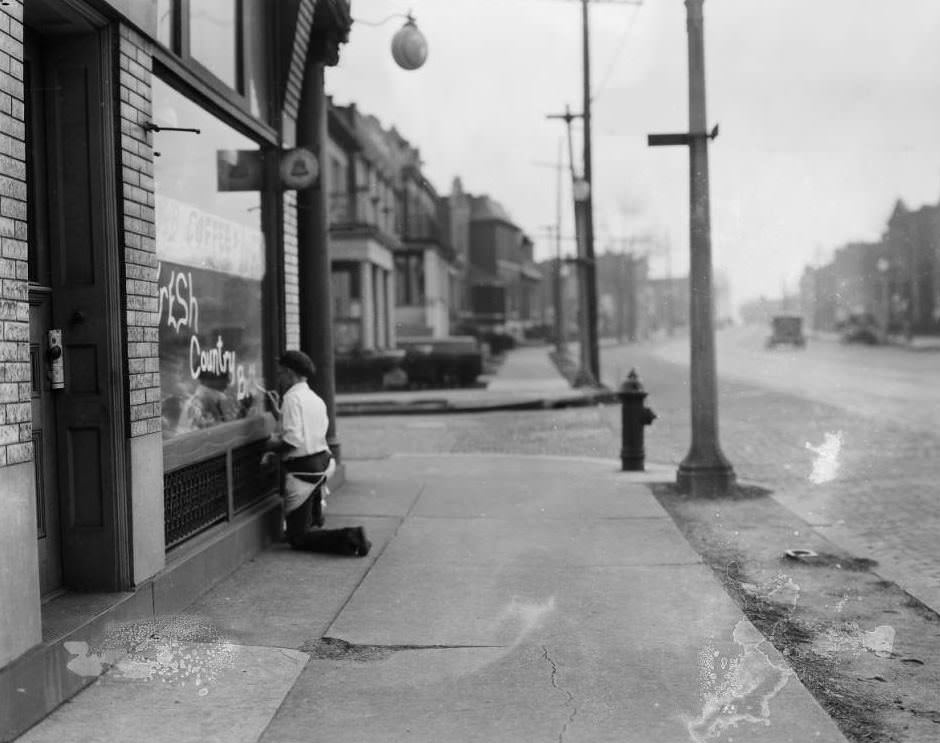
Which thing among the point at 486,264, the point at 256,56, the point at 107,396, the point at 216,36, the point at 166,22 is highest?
the point at 486,264

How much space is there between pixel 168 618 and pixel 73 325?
1678 mm

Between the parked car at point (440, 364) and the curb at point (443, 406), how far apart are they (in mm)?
5080

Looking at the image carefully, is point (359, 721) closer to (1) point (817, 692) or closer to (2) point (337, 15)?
(1) point (817, 692)

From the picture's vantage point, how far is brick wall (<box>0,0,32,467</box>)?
4363mm

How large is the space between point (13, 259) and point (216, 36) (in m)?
4.07

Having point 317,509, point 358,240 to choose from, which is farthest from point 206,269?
point 358,240

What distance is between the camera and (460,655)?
5.53 m

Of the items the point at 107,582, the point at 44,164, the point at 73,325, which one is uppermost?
the point at 44,164

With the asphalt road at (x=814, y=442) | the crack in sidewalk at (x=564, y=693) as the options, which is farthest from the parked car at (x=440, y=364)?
the crack in sidewalk at (x=564, y=693)

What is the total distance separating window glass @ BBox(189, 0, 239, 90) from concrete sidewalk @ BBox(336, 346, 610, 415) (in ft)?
51.0

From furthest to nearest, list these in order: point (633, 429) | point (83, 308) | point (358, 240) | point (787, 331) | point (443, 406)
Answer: point (787, 331) < point (358, 240) < point (443, 406) < point (633, 429) < point (83, 308)

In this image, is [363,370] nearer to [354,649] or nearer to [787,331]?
[354,649]

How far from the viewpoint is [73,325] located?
18.5 ft

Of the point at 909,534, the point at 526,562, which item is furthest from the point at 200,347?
the point at 909,534
